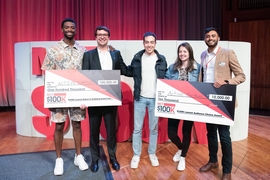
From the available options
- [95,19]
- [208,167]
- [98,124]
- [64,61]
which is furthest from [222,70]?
[95,19]

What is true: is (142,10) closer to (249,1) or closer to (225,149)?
(249,1)

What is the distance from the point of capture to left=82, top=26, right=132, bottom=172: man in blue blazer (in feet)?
7.59

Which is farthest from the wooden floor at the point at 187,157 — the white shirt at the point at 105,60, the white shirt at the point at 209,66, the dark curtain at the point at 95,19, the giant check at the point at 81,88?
the dark curtain at the point at 95,19

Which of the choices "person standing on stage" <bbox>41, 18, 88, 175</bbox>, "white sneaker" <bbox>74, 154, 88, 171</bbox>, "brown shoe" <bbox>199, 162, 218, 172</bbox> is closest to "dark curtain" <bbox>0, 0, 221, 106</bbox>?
"person standing on stage" <bbox>41, 18, 88, 175</bbox>

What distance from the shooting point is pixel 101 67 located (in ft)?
7.83

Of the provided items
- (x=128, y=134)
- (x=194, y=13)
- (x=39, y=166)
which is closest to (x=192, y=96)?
(x=128, y=134)

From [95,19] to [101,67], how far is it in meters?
3.72

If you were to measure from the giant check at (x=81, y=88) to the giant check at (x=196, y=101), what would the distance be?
0.47 meters

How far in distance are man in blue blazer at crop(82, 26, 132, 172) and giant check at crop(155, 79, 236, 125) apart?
1.57ft

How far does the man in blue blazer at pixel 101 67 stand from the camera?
2314 millimetres

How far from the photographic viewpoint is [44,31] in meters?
5.52

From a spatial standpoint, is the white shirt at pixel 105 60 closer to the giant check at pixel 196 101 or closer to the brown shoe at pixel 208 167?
the giant check at pixel 196 101

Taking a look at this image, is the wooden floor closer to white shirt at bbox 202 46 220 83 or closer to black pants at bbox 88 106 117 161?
black pants at bbox 88 106 117 161

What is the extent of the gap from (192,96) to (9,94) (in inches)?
191
